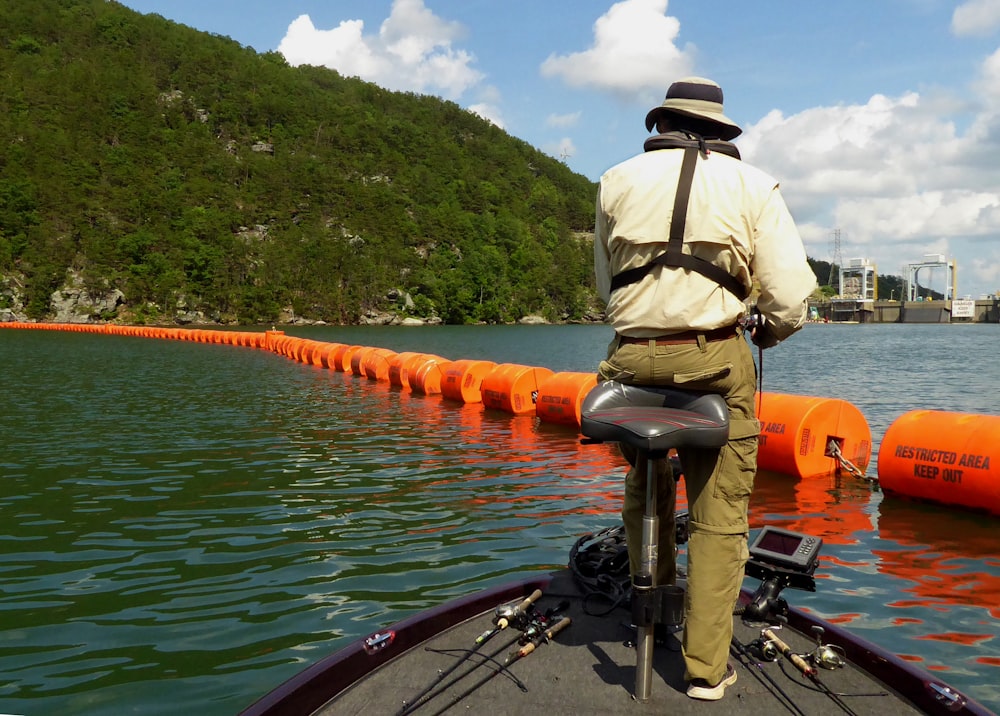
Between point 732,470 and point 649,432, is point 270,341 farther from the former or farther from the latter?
point 649,432

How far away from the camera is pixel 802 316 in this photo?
3.63 m

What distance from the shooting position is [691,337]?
3.54 meters

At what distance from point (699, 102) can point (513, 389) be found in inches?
560

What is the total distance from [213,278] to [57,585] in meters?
114

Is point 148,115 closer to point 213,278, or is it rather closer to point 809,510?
point 213,278

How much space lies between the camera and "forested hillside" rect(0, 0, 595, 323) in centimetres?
10869

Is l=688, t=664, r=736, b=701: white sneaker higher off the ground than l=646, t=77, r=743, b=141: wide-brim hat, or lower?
lower

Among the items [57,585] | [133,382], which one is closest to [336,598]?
[57,585]

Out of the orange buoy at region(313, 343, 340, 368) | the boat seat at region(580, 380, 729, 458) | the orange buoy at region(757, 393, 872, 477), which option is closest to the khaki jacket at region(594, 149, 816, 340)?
the boat seat at region(580, 380, 729, 458)

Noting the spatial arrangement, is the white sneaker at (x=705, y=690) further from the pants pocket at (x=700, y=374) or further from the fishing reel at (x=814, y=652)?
the pants pocket at (x=700, y=374)

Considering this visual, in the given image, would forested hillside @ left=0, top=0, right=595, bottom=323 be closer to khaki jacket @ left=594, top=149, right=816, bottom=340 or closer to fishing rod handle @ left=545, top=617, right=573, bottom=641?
fishing rod handle @ left=545, top=617, right=573, bottom=641

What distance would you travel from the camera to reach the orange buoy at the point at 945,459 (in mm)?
8719

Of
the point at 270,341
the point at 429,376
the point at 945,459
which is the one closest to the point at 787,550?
the point at 945,459

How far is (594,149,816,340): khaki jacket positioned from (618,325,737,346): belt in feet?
0.11
